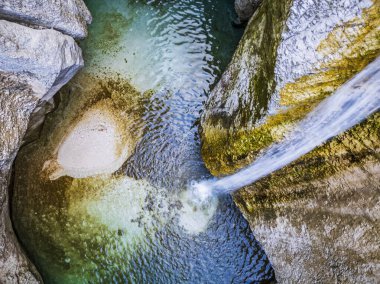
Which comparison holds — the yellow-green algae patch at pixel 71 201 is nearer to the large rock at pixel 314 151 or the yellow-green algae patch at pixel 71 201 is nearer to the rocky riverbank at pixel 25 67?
the rocky riverbank at pixel 25 67

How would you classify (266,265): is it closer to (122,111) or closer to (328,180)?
(328,180)

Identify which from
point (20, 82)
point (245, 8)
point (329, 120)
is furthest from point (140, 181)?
point (245, 8)

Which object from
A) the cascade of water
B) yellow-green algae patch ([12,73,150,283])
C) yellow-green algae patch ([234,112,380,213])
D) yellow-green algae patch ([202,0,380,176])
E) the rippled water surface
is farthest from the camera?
yellow-green algae patch ([12,73,150,283])

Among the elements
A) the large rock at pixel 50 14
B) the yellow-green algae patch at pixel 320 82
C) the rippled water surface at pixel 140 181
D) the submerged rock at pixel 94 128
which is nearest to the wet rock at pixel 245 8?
the rippled water surface at pixel 140 181

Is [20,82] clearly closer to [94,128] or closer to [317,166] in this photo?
[94,128]

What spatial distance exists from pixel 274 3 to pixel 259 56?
0.56 metres

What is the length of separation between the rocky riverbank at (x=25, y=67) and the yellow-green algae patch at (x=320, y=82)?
244cm

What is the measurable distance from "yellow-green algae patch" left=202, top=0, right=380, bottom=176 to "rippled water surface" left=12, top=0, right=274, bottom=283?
1402mm

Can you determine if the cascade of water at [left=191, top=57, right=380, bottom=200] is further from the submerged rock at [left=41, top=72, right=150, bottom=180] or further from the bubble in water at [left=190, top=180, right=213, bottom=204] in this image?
the submerged rock at [left=41, top=72, right=150, bottom=180]

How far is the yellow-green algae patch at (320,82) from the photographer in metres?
2.63

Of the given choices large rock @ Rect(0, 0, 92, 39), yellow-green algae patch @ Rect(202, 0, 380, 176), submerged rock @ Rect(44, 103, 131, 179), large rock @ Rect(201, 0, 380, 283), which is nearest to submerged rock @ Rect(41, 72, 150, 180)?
submerged rock @ Rect(44, 103, 131, 179)

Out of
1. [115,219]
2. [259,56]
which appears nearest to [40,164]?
[115,219]

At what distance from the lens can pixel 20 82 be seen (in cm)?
398

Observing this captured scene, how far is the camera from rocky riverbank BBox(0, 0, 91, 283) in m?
3.74
